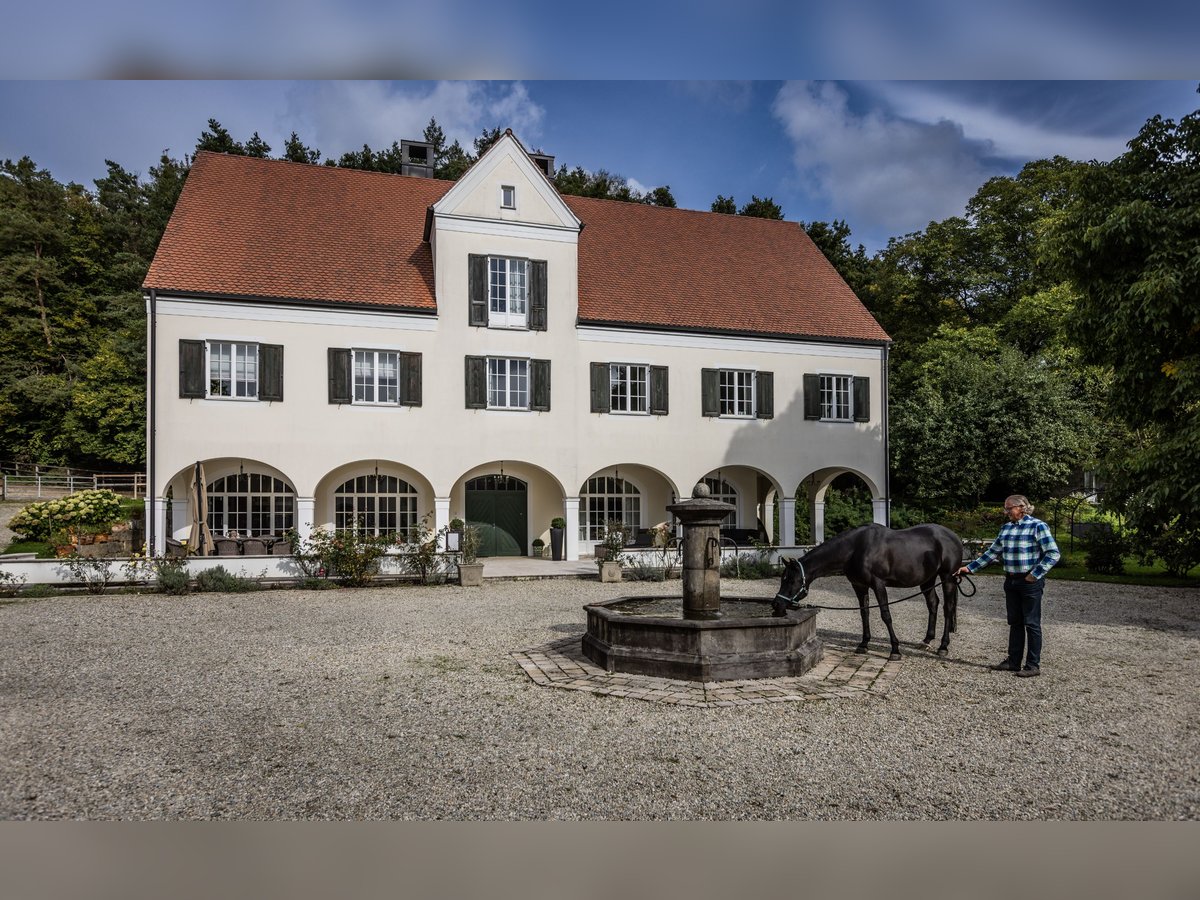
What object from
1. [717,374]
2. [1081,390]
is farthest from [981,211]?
[717,374]

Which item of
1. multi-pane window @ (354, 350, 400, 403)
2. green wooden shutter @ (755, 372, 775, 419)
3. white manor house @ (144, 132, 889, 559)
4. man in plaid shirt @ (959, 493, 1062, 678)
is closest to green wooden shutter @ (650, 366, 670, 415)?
white manor house @ (144, 132, 889, 559)

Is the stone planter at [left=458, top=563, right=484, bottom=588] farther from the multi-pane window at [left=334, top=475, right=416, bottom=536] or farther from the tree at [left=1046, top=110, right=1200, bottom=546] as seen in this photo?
the tree at [left=1046, top=110, right=1200, bottom=546]

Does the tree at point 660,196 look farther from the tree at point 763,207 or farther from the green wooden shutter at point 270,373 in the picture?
the green wooden shutter at point 270,373

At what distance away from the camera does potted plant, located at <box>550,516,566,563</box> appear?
2153 cm

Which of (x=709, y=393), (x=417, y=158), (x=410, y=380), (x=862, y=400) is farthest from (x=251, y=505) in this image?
(x=862, y=400)

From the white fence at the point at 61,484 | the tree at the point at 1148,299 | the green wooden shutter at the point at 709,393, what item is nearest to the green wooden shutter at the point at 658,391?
the green wooden shutter at the point at 709,393

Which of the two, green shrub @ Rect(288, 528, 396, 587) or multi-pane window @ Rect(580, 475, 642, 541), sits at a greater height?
multi-pane window @ Rect(580, 475, 642, 541)

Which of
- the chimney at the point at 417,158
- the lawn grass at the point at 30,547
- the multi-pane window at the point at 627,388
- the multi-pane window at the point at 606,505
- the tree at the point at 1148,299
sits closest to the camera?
the tree at the point at 1148,299

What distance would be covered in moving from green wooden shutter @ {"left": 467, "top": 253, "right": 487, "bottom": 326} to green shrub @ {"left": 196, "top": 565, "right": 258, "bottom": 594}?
8364 millimetres

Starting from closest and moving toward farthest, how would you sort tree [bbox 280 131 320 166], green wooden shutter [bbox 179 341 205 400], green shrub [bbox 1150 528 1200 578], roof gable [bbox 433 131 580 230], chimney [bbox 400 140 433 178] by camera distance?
1. green shrub [bbox 1150 528 1200 578]
2. green wooden shutter [bbox 179 341 205 400]
3. roof gable [bbox 433 131 580 230]
4. chimney [bbox 400 140 433 178]
5. tree [bbox 280 131 320 166]

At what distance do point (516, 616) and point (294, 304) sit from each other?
422 inches

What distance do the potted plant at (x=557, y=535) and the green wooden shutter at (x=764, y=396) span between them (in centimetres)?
648

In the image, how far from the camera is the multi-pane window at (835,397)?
23.8 metres

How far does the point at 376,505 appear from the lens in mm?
20938
